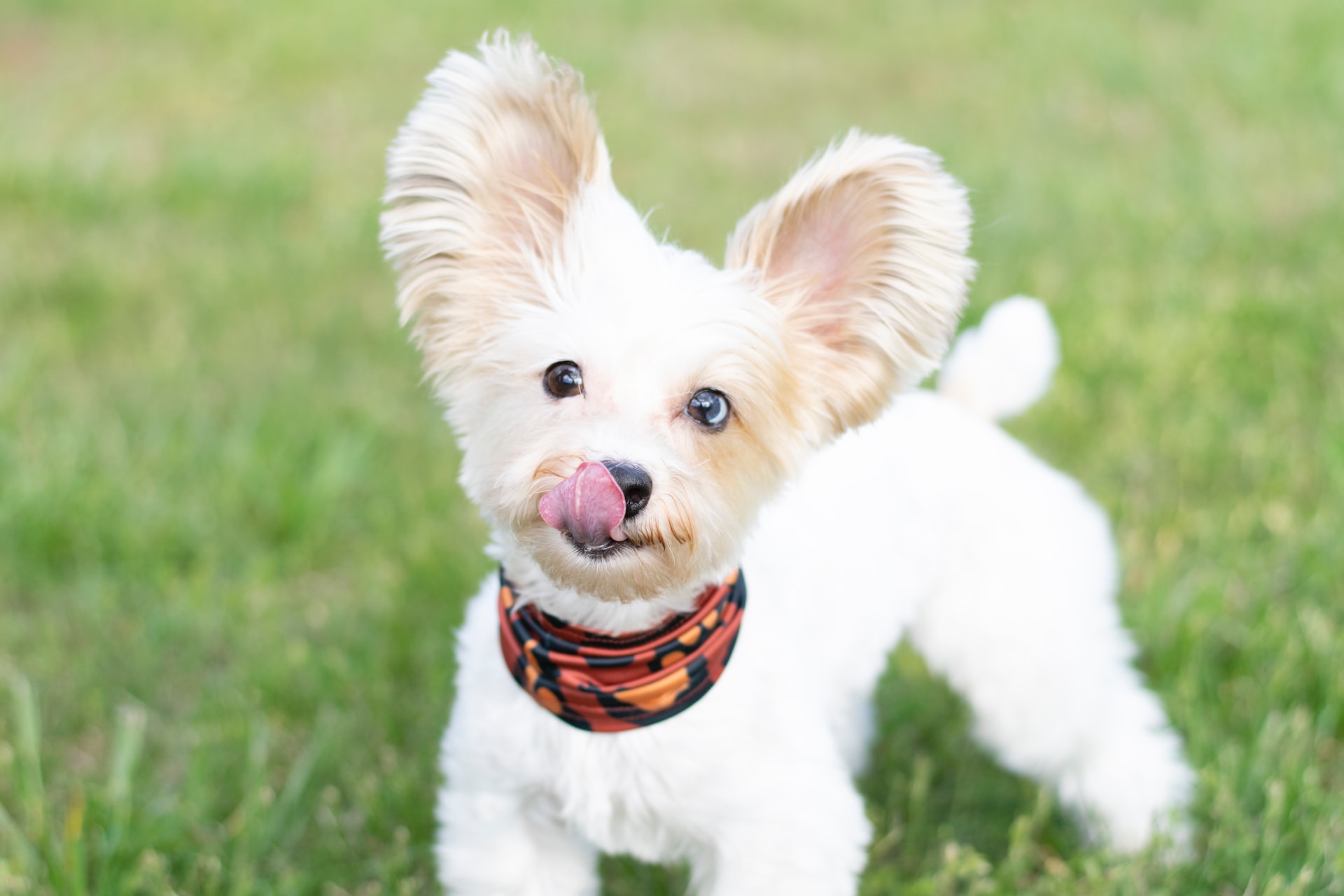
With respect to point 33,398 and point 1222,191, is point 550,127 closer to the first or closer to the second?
point 33,398

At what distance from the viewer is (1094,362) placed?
5199 mm

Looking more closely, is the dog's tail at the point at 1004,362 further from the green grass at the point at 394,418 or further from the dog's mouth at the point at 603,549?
the dog's mouth at the point at 603,549

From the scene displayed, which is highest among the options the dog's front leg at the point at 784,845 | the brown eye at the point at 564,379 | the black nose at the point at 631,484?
the brown eye at the point at 564,379

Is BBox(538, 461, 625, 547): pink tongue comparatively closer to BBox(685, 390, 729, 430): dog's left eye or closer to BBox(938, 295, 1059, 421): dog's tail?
BBox(685, 390, 729, 430): dog's left eye

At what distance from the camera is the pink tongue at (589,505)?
182 cm

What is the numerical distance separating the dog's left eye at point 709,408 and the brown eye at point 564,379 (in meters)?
0.19

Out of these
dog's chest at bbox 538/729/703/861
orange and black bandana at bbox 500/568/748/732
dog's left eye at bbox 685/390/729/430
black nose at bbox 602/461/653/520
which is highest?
dog's left eye at bbox 685/390/729/430

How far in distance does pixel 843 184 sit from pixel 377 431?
10.3 ft

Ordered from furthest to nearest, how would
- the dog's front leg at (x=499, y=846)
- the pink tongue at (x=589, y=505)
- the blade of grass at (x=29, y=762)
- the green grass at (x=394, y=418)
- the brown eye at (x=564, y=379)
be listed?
the green grass at (x=394, y=418)
the blade of grass at (x=29, y=762)
the dog's front leg at (x=499, y=846)
the brown eye at (x=564, y=379)
the pink tongue at (x=589, y=505)

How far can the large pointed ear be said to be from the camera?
2154 mm

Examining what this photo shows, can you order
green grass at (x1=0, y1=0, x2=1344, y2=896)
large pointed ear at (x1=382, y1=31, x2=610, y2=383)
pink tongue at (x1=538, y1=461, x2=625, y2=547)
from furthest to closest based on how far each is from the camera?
green grass at (x1=0, y1=0, x2=1344, y2=896)
large pointed ear at (x1=382, y1=31, x2=610, y2=383)
pink tongue at (x1=538, y1=461, x2=625, y2=547)

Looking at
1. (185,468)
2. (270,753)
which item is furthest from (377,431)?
(270,753)

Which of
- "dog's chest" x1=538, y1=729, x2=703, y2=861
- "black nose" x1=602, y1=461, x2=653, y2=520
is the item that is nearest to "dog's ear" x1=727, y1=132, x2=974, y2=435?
"black nose" x1=602, y1=461, x2=653, y2=520

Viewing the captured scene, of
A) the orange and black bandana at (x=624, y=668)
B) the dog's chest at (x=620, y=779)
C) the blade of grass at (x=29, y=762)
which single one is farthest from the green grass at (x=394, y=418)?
the orange and black bandana at (x=624, y=668)
